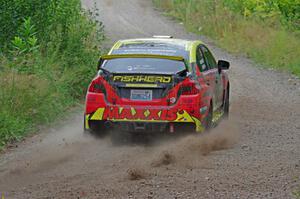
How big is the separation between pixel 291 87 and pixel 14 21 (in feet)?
23.4

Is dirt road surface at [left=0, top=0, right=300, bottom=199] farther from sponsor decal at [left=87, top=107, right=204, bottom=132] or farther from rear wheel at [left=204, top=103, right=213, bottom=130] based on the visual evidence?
sponsor decal at [left=87, top=107, right=204, bottom=132]

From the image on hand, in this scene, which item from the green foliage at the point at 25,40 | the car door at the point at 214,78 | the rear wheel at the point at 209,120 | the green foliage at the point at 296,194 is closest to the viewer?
the green foliage at the point at 296,194

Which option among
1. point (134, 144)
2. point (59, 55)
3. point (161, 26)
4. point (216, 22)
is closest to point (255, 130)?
point (134, 144)

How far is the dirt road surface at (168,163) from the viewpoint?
9008 millimetres

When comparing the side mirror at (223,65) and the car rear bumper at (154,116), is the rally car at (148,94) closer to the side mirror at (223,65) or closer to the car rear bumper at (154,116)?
the car rear bumper at (154,116)

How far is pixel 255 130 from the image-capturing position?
14.0 m

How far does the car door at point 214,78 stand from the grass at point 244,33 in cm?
896

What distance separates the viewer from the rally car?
11812 mm

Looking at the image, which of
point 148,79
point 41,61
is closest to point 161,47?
point 148,79

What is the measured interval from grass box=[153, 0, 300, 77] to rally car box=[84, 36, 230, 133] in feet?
36.2

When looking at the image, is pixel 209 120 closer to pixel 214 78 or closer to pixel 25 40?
pixel 214 78

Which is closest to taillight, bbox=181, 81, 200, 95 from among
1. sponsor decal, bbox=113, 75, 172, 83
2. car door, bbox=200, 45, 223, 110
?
Answer: sponsor decal, bbox=113, 75, 172, 83

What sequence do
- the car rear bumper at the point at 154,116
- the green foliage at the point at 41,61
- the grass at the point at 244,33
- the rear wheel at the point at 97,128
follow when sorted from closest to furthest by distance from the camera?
the car rear bumper at the point at 154,116, the rear wheel at the point at 97,128, the green foliage at the point at 41,61, the grass at the point at 244,33

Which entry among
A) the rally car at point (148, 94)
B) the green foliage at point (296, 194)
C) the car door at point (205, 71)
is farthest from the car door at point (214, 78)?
the green foliage at point (296, 194)
